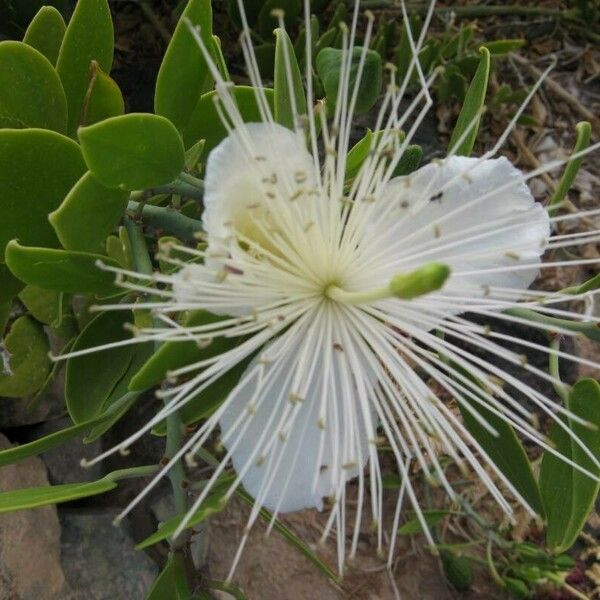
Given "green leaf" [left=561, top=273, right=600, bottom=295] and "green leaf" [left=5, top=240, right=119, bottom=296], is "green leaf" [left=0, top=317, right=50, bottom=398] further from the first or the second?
"green leaf" [left=561, top=273, right=600, bottom=295]

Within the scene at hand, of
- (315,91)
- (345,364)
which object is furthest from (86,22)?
(315,91)

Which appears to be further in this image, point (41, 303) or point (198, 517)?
point (41, 303)

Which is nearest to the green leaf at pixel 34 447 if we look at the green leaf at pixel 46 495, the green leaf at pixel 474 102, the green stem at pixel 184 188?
the green leaf at pixel 46 495

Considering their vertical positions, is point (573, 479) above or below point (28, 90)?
below

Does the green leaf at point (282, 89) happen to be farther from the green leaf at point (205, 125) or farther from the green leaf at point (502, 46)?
the green leaf at point (502, 46)

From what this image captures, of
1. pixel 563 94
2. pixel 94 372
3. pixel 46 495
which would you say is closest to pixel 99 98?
pixel 94 372

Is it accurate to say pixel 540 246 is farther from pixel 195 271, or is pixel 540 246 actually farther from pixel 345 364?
pixel 195 271

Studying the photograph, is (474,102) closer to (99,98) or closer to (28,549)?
(99,98)
